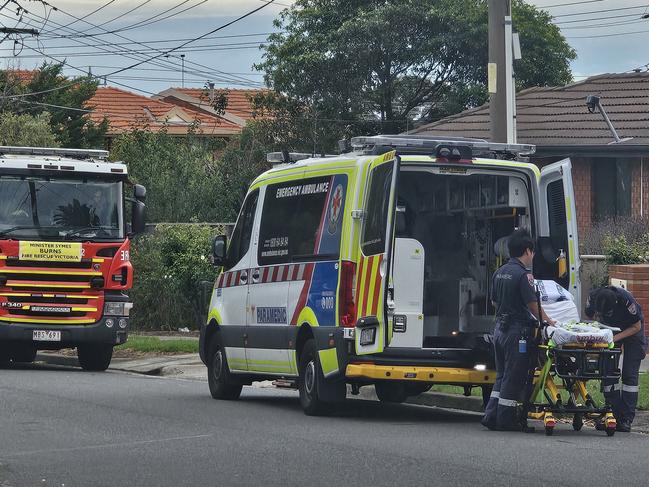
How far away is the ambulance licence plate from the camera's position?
12.5m

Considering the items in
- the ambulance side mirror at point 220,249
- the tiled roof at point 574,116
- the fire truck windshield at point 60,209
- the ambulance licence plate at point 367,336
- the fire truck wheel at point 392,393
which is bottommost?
the fire truck wheel at point 392,393

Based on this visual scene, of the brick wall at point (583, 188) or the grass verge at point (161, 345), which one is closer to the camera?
the grass verge at point (161, 345)

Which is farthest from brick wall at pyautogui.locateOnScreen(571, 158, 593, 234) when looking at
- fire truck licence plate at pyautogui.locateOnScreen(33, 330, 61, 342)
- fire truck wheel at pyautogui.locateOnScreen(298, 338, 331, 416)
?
fire truck wheel at pyautogui.locateOnScreen(298, 338, 331, 416)

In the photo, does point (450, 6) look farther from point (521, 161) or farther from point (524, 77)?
point (521, 161)

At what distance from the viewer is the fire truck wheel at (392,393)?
47.1ft

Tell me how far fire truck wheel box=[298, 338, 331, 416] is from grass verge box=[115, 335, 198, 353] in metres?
8.50

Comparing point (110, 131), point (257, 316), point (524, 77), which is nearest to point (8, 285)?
point (257, 316)

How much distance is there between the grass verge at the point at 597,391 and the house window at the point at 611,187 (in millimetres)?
14715

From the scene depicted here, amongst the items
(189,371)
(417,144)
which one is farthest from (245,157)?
(417,144)

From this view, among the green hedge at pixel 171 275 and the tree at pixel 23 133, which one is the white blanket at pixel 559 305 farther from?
the tree at pixel 23 133

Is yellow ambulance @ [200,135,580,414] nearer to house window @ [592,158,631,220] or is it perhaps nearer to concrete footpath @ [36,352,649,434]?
concrete footpath @ [36,352,649,434]

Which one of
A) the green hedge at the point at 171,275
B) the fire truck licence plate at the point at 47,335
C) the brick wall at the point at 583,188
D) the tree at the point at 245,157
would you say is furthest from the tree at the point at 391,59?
the fire truck licence plate at the point at 47,335

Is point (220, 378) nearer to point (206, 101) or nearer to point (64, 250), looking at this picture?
point (64, 250)

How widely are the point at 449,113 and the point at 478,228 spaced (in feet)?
94.4
